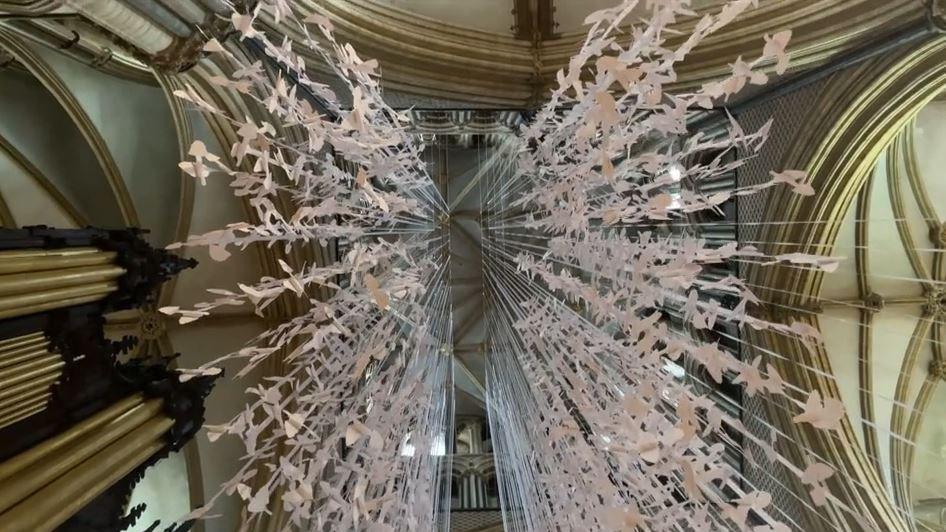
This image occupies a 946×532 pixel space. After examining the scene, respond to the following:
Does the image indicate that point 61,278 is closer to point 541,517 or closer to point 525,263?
point 525,263

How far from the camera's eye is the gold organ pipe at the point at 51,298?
291 centimetres

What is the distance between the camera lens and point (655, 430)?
1728 mm

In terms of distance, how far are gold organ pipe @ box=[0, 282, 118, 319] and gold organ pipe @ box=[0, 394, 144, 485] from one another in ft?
1.94

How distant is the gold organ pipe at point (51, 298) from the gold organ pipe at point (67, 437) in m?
0.59

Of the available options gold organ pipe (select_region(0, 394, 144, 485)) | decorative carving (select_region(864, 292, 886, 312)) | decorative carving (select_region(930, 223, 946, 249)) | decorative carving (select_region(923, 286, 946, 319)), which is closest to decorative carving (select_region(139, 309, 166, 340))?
gold organ pipe (select_region(0, 394, 144, 485))

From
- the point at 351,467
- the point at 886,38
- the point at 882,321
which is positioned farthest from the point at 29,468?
the point at 882,321

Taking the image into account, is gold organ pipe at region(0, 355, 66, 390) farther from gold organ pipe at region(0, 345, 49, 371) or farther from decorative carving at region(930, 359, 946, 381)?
decorative carving at region(930, 359, 946, 381)

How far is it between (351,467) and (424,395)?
590 mm

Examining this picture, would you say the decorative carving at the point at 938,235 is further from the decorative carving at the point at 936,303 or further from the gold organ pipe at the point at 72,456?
the gold organ pipe at the point at 72,456

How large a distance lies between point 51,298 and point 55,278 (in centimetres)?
10

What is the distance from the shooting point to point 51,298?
10.3ft

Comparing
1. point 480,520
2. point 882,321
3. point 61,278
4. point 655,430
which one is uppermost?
point 61,278

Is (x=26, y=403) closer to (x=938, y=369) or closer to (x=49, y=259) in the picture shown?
(x=49, y=259)

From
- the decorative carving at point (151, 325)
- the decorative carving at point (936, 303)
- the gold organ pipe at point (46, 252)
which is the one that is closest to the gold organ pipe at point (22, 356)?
the gold organ pipe at point (46, 252)
